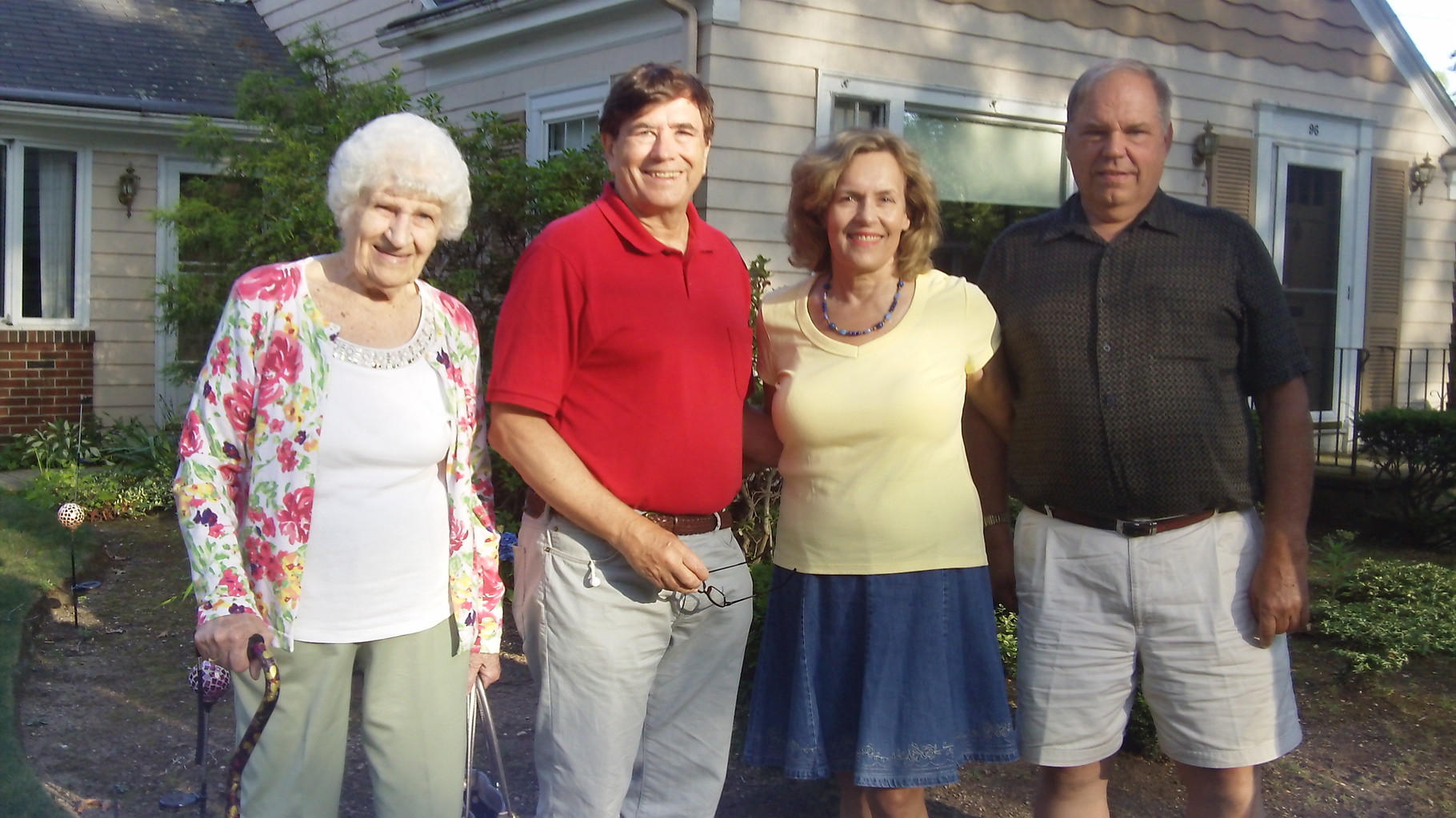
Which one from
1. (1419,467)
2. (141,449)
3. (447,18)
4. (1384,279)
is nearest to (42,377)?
(141,449)

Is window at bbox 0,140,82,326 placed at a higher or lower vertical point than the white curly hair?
higher

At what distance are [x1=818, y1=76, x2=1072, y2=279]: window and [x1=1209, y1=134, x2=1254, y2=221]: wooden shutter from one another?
1.32 metres

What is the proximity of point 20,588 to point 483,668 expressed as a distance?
4306mm

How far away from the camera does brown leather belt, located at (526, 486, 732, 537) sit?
2.47 meters

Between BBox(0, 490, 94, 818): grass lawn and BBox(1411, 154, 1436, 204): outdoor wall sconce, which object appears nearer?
BBox(0, 490, 94, 818): grass lawn

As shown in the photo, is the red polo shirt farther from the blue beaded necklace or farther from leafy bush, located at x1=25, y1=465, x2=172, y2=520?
leafy bush, located at x1=25, y1=465, x2=172, y2=520

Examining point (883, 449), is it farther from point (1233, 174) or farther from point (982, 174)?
A: point (1233, 174)

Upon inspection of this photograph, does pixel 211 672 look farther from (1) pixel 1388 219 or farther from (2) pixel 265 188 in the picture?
(1) pixel 1388 219

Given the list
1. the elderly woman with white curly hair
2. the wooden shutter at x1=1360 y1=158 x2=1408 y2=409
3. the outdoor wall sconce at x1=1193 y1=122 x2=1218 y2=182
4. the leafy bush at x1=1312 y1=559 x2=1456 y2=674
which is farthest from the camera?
the wooden shutter at x1=1360 y1=158 x2=1408 y2=409

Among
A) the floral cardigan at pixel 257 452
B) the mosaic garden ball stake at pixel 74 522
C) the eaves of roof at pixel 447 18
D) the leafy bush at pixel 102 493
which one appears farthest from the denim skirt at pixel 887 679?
the leafy bush at pixel 102 493

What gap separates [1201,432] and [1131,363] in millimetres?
207

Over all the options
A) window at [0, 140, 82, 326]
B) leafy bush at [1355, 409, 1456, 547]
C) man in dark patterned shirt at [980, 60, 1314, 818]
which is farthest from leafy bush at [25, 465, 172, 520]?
leafy bush at [1355, 409, 1456, 547]

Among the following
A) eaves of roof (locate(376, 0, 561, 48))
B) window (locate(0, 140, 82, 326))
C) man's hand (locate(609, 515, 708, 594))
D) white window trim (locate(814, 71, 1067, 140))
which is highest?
eaves of roof (locate(376, 0, 561, 48))

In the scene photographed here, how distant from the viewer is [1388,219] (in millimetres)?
9570
